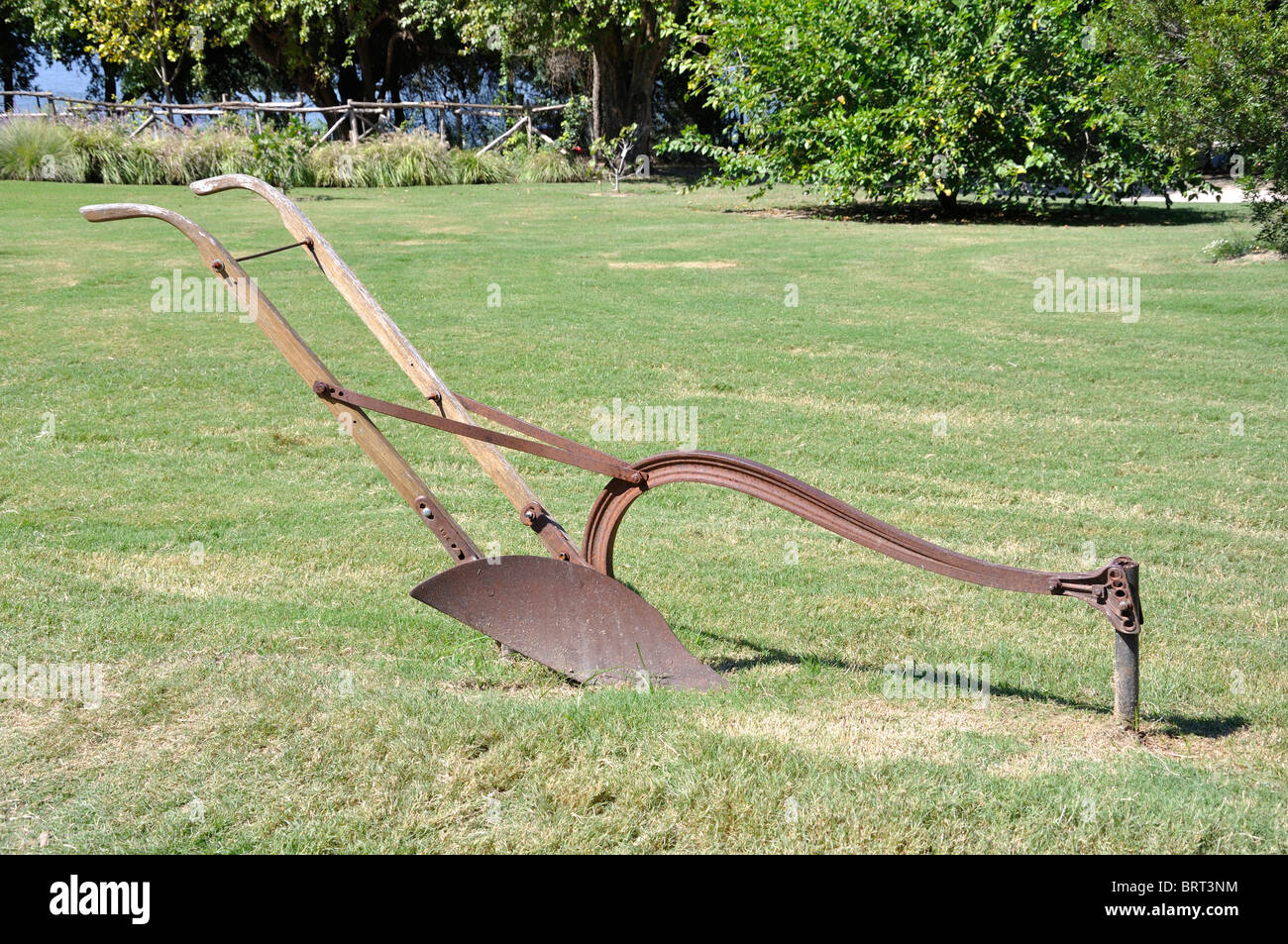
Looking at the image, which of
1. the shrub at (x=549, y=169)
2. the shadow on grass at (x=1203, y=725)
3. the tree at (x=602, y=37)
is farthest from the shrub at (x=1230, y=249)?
the shrub at (x=549, y=169)

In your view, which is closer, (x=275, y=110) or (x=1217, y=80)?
(x=1217, y=80)

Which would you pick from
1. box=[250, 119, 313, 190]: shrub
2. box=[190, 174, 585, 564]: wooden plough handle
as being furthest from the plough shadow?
box=[250, 119, 313, 190]: shrub

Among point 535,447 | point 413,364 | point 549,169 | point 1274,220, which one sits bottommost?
point 535,447

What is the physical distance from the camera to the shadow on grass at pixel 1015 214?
67.2 feet

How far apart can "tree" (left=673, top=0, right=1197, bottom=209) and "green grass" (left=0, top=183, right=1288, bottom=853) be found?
19.6 feet

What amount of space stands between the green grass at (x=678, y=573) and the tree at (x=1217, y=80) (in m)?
1.84

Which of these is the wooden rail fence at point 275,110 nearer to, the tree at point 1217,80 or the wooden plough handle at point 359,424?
the tree at point 1217,80

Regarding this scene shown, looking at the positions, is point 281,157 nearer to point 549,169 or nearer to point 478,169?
point 478,169

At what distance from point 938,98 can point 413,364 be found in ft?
56.4

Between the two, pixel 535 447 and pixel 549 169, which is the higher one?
pixel 549 169

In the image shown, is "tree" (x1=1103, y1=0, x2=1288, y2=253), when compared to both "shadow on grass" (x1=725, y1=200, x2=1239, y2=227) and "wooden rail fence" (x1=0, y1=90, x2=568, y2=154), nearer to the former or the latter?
"shadow on grass" (x1=725, y1=200, x2=1239, y2=227)

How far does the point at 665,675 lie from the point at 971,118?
17.5m

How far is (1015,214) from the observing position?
21422mm

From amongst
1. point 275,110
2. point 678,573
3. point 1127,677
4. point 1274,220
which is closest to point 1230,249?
point 1274,220
